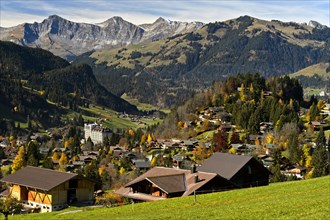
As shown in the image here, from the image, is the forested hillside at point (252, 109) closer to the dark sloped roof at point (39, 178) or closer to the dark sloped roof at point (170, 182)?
the dark sloped roof at point (39, 178)

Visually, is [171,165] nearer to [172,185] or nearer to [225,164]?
[225,164]

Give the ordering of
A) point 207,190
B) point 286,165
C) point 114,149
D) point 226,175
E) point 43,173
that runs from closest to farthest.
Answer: point 207,190 → point 226,175 → point 43,173 → point 286,165 → point 114,149

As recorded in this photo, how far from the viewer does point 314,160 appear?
118500mm

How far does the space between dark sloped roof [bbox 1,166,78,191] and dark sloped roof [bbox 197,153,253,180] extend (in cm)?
1931

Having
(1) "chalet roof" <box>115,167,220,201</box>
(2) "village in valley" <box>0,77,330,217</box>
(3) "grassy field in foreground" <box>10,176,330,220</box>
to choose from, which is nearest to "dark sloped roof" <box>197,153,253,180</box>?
(2) "village in valley" <box>0,77,330,217</box>

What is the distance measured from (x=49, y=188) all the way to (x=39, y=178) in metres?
4.55

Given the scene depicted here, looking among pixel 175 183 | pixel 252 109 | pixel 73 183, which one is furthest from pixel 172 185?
pixel 252 109

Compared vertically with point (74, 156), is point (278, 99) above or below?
above

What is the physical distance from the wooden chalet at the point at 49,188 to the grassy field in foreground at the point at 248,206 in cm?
2419

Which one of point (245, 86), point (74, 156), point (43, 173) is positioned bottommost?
point (74, 156)

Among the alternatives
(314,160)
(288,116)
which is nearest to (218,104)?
(288,116)

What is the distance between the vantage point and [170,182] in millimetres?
58094

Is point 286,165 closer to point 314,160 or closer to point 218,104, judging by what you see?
point 314,160

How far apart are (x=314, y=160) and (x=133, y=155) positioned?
60973mm
